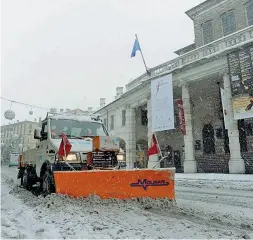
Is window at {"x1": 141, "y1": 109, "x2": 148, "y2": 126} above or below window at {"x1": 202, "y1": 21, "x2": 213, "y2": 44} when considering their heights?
below

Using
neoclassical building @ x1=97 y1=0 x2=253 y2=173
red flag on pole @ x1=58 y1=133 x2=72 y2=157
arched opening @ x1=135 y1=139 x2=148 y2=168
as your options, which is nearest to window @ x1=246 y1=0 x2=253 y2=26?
neoclassical building @ x1=97 y1=0 x2=253 y2=173

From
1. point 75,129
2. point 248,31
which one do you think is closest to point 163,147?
point 248,31

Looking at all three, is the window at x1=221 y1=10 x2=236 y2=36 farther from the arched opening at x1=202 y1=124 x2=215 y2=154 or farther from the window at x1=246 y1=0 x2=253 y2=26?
the arched opening at x1=202 y1=124 x2=215 y2=154

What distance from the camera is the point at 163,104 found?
58.6 ft

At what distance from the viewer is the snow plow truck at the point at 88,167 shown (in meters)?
5.26

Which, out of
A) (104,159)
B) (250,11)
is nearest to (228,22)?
(250,11)

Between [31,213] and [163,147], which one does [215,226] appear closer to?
[31,213]

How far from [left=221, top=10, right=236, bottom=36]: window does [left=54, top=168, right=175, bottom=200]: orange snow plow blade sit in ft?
57.1

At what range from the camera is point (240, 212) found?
4.93 metres

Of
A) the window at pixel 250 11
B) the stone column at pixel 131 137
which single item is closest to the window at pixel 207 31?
the window at pixel 250 11

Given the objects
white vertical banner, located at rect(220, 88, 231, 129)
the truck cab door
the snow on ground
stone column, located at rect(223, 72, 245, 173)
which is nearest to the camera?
the truck cab door

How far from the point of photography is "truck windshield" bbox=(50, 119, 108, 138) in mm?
7322

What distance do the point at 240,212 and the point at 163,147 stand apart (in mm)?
19482

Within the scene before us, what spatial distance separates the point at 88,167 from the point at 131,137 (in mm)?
17602
